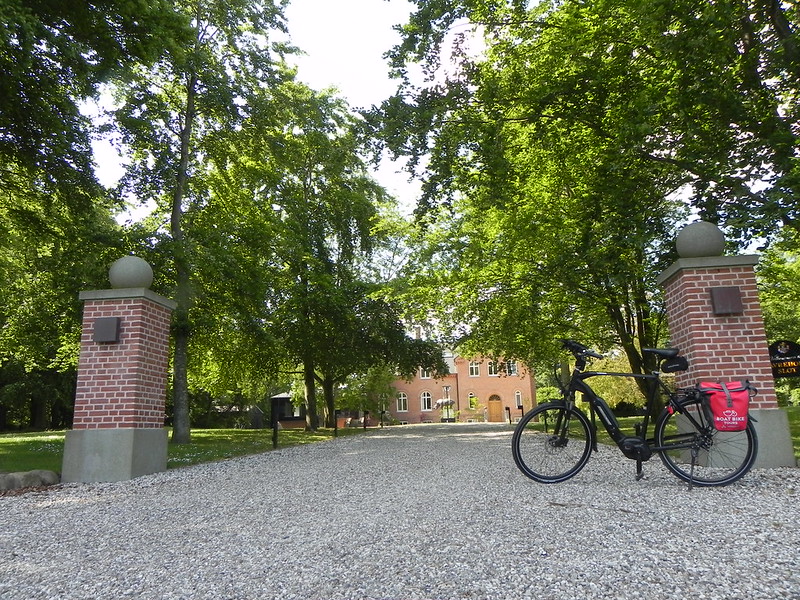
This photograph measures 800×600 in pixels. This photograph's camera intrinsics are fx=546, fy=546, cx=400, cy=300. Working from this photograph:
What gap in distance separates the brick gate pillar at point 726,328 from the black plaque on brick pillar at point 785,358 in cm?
362

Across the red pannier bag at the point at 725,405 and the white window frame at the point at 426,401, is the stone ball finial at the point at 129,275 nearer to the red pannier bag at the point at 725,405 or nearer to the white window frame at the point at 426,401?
the red pannier bag at the point at 725,405

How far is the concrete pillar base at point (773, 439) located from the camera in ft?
19.6

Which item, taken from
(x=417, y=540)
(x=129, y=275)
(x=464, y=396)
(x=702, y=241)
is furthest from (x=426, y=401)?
(x=417, y=540)

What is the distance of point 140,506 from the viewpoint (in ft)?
17.0

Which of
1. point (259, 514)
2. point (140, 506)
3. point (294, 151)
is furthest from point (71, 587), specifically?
point (294, 151)

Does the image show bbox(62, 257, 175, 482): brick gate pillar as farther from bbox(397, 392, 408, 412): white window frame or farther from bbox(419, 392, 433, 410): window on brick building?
bbox(419, 392, 433, 410): window on brick building

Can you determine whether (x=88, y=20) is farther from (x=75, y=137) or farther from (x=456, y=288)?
(x=456, y=288)

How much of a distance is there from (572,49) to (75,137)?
10.4 meters

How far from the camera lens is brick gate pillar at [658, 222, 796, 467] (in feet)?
19.8

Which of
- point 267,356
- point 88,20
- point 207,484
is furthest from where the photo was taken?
point 267,356

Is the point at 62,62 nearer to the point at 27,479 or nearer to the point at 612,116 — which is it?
the point at 27,479

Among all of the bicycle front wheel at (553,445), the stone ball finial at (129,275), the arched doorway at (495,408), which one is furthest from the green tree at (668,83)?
the arched doorway at (495,408)

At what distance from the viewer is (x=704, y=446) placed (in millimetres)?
5273

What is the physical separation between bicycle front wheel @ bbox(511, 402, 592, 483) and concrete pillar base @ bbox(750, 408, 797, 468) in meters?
2.14
